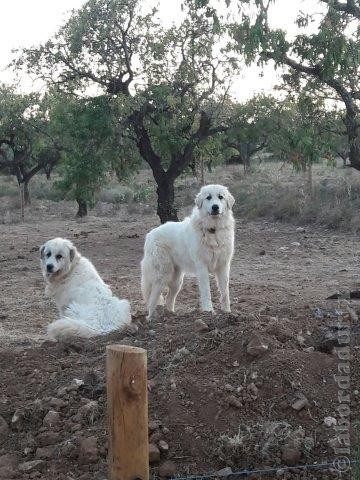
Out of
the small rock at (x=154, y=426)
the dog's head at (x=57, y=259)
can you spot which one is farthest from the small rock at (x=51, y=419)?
the dog's head at (x=57, y=259)

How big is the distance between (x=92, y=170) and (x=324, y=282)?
7344 mm

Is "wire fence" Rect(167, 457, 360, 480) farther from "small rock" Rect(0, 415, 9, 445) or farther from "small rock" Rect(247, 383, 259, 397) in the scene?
"small rock" Rect(0, 415, 9, 445)

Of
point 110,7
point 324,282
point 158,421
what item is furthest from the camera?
point 110,7

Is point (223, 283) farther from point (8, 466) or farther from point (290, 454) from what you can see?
point (8, 466)

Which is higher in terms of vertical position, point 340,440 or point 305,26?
point 305,26

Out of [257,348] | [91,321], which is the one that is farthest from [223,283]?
[257,348]

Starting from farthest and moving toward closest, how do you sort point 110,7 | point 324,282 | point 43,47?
point 43,47, point 110,7, point 324,282

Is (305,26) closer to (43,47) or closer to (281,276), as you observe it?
(281,276)

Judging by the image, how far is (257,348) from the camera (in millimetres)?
4512

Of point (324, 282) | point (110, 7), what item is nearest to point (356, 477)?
point (324, 282)

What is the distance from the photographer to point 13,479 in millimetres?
3576

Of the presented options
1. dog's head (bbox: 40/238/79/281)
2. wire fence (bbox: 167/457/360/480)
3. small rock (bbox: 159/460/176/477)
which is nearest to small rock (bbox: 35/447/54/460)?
small rock (bbox: 159/460/176/477)

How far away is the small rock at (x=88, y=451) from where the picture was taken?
3.68m

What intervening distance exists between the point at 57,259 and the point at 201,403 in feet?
12.1
